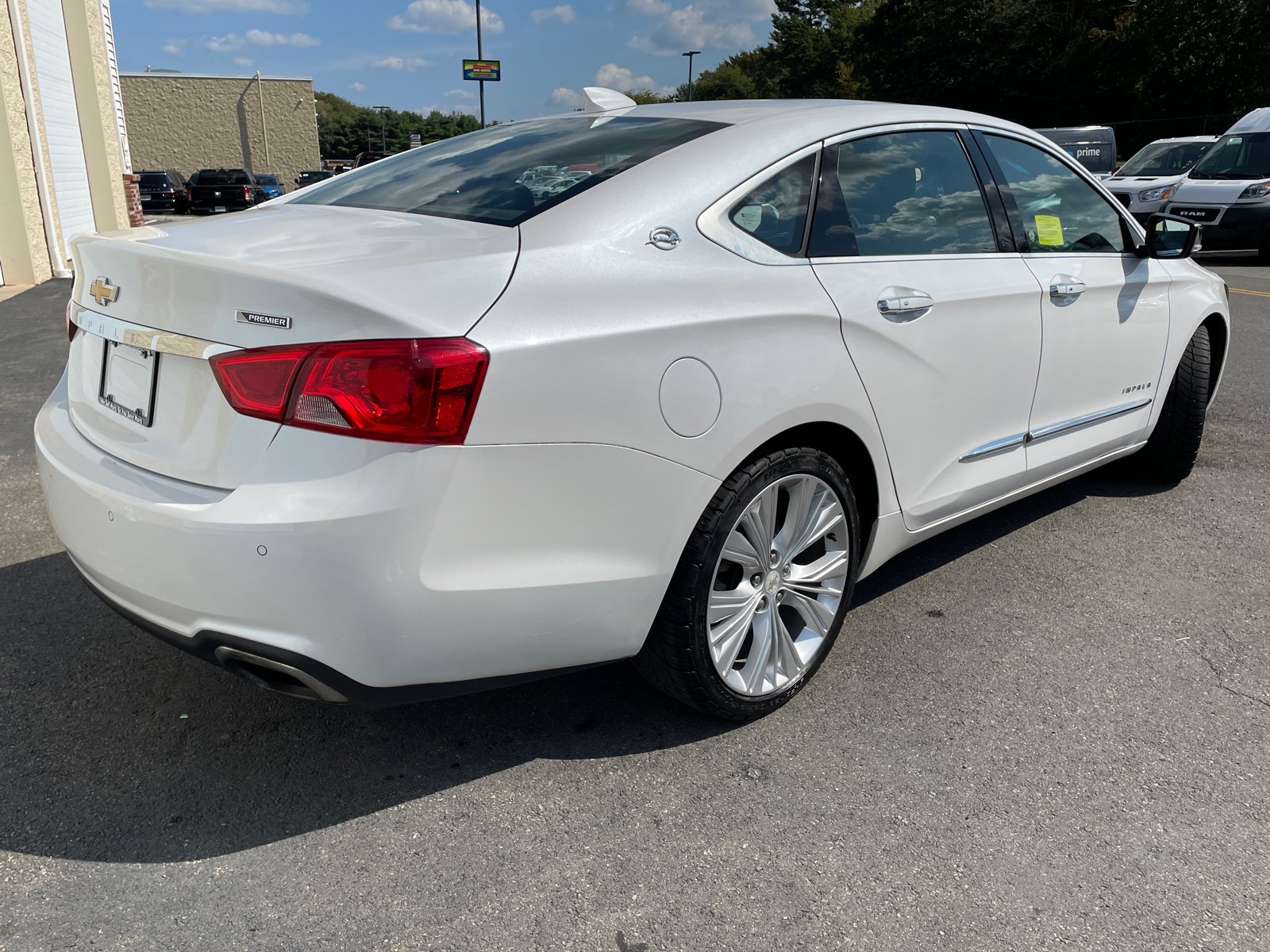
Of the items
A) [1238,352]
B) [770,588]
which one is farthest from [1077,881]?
[1238,352]

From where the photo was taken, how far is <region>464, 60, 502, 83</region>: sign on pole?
44.6 metres

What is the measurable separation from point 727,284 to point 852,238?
0.60 meters

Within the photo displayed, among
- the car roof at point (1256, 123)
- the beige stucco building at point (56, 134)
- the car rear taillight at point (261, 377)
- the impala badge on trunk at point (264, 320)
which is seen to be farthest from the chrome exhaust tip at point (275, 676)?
the car roof at point (1256, 123)

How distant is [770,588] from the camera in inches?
105

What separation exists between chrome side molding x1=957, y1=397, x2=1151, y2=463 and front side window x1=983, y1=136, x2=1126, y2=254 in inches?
24.6

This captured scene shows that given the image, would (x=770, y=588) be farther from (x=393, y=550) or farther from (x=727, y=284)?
(x=393, y=550)

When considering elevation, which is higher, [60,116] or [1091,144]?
[60,116]

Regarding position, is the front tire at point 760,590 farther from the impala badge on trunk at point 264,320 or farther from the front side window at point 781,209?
the impala badge on trunk at point 264,320

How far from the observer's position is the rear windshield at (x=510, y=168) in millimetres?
2479

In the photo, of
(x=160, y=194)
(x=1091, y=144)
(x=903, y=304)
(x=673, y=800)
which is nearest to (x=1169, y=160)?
(x=1091, y=144)

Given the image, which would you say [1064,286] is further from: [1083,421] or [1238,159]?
[1238,159]

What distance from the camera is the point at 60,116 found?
15.0 m

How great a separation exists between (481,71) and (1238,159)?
36083mm

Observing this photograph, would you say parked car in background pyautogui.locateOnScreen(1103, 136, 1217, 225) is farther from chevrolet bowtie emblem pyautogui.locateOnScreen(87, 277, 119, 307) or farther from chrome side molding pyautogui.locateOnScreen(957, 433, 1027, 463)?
chevrolet bowtie emblem pyautogui.locateOnScreen(87, 277, 119, 307)
